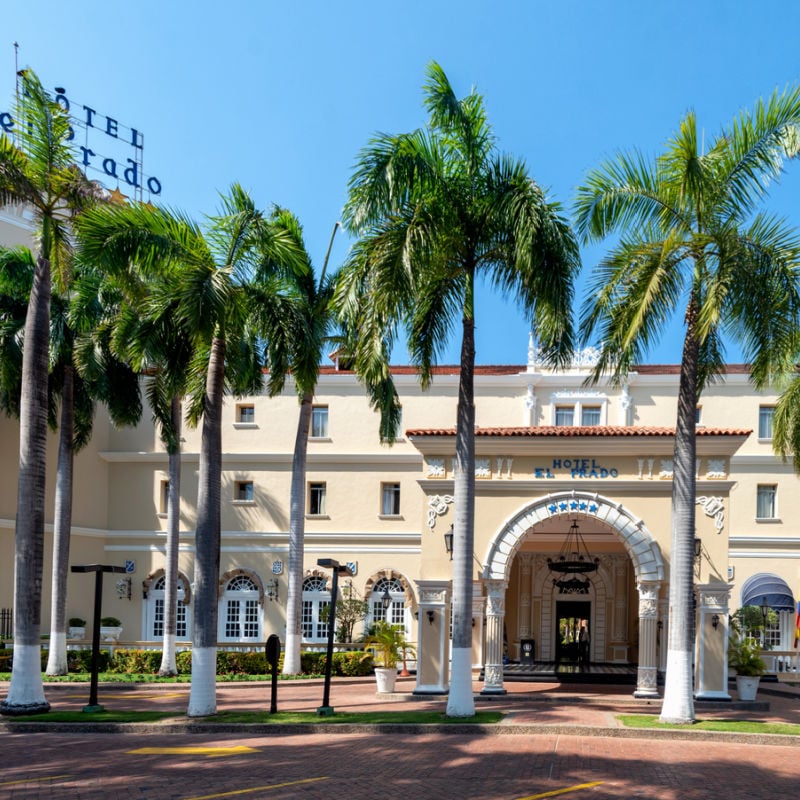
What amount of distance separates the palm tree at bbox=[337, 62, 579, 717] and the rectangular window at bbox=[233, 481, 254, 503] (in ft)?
70.0

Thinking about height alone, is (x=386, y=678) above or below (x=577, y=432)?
below

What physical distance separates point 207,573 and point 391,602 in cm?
2012

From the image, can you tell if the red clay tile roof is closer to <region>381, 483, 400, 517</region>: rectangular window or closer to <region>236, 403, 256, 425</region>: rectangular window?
<region>381, 483, 400, 517</region>: rectangular window

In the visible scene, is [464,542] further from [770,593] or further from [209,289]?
[770,593]

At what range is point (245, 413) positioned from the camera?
41.1m

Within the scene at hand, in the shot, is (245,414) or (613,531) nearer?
(613,531)

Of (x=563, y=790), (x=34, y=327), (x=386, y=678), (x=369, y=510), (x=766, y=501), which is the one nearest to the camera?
(x=563, y=790)

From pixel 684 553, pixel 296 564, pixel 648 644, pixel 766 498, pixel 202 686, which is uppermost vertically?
pixel 766 498

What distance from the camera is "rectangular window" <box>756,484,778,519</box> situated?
37688mm

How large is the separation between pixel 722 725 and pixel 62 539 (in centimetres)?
1909

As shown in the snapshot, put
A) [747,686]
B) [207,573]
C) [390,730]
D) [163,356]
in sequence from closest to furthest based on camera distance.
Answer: [390,730] → [207,573] → [747,686] → [163,356]

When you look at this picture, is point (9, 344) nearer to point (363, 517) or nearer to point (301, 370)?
point (301, 370)

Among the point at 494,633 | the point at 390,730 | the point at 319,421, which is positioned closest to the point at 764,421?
the point at 319,421

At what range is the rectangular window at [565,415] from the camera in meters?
39.4
